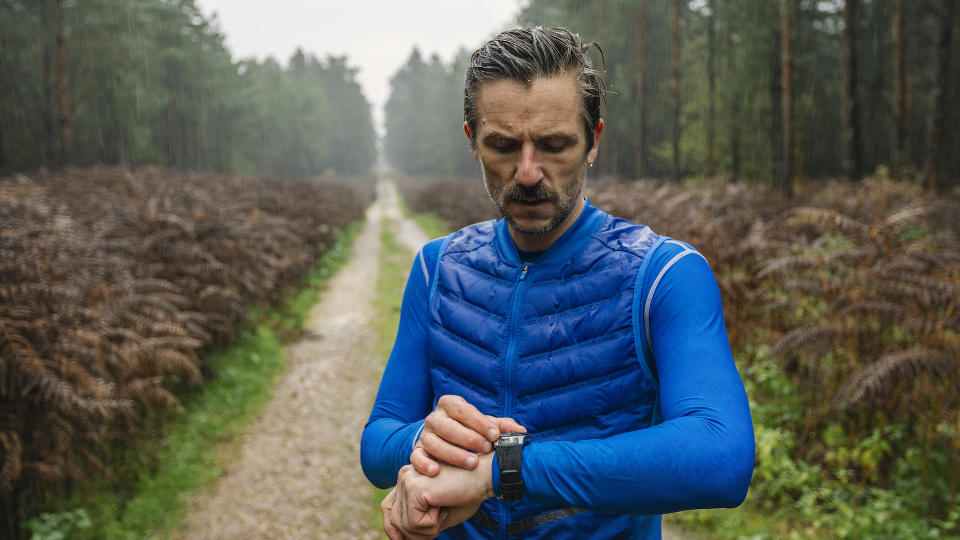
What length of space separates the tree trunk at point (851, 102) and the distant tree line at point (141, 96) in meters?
23.4

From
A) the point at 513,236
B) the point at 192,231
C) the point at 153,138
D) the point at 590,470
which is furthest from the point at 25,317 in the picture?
the point at 153,138

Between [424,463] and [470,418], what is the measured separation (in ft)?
0.47

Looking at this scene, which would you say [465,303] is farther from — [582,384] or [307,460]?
[307,460]

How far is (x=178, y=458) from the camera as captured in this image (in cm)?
469

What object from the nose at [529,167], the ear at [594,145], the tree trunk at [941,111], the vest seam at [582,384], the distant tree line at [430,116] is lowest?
the vest seam at [582,384]

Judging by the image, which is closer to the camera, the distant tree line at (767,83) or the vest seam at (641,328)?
the vest seam at (641,328)

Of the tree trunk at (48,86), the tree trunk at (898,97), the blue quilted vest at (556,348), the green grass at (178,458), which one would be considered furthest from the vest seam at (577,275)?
the tree trunk at (48,86)

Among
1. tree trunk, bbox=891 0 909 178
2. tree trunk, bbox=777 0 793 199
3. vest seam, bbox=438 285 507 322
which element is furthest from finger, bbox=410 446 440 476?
tree trunk, bbox=891 0 909 178

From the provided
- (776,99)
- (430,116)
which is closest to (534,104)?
(776,99)

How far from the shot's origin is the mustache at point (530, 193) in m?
1.32

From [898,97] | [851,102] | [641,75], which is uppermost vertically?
[641,75]

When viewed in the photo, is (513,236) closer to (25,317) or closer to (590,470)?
(590,470)

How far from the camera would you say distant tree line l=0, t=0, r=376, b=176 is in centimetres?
2109

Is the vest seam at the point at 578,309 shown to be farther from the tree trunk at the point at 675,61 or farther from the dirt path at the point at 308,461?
the tree trunk at the point at 675,61
